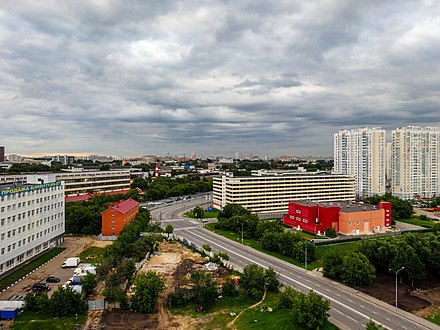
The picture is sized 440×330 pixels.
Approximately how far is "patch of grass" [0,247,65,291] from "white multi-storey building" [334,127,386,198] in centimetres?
12631

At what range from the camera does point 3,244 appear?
47.2 metres

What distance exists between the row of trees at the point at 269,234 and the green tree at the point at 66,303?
32.3 meters

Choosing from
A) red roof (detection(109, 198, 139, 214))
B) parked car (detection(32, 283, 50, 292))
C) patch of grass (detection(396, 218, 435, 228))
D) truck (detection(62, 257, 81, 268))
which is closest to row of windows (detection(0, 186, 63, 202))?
red roof (detection(109, 198, 139, 214))

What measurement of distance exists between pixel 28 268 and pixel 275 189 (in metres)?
71.1

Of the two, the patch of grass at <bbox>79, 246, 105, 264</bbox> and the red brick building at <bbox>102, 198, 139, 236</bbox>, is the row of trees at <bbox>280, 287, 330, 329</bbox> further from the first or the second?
the red brick building at <bbox>102, 198, 139, 236</bbox>

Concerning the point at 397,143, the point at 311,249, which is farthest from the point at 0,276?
the point at 397,143

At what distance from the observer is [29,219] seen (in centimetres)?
5488

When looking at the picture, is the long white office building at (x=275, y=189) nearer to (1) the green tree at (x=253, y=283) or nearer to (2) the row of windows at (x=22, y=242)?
(2) the row of windows at (x=22, y=242)

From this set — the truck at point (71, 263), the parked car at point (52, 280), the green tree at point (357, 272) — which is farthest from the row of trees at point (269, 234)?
the parked car at point (52, 280)

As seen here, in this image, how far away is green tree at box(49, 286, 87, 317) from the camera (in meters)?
35.8

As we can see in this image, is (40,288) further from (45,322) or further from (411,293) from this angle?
(411,293)

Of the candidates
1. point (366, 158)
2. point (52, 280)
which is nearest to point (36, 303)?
point (52, 280)

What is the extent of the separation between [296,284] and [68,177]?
94.0 meters

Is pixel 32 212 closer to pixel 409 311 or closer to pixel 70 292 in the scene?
pixel 70 292
